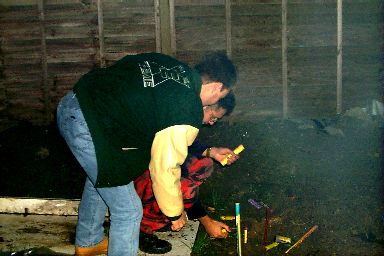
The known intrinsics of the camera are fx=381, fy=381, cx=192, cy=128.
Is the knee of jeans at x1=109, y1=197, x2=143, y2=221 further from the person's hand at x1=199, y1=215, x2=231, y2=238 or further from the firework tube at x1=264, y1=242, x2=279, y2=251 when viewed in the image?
the firework tube at x1=264, y1=242, x2=279, y2=251

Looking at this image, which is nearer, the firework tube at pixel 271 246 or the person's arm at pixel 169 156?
the person's arm at pixel 169 156

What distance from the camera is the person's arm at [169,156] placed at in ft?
8.24

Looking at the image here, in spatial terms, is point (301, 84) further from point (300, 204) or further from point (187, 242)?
point (187, 242)

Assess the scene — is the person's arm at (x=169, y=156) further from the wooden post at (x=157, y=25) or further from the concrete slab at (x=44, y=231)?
the wooden post at (x=157, y=25)

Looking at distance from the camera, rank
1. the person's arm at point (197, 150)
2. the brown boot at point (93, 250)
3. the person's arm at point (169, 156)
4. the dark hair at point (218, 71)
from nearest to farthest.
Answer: the person's arm at point (169, 156), the dark hair at point (218, 71), the brown boot at point (93, 250), the person's arm at point (197, 150)

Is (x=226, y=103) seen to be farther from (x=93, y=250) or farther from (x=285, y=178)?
(x=285, y=178)

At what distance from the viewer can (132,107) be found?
8.66ft

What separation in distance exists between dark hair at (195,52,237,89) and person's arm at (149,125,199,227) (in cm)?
53

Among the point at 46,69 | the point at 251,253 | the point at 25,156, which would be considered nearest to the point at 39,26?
the point at 46,69

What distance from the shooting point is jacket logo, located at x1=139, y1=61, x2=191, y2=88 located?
2.67 metres

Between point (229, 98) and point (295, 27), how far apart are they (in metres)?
5.17

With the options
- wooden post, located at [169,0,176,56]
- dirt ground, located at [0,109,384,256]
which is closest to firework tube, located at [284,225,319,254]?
dirt ground, located at [0,109,384,256]

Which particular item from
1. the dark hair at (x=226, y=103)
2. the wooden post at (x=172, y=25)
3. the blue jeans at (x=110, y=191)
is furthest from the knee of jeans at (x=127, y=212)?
the wooden post at (x=172, y=25)

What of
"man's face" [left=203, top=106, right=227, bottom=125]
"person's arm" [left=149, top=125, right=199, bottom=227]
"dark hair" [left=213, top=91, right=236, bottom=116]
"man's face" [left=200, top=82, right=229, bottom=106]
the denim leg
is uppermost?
"man's face" [left=200, top=82, right=229, bottom=106]
